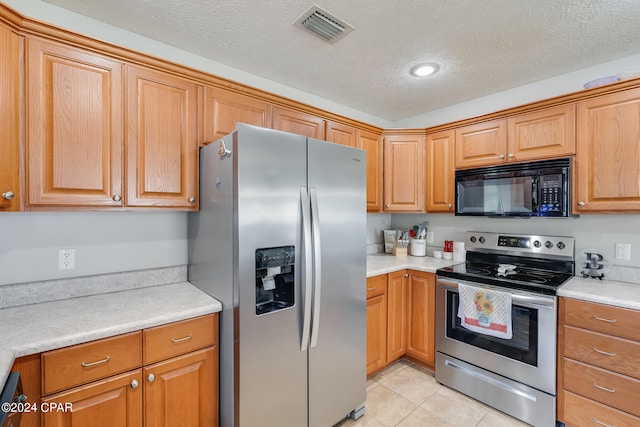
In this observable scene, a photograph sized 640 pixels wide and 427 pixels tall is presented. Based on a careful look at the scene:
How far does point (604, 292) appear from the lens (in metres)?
1.82

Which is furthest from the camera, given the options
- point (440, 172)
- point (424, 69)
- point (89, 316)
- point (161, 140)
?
point (440, 172)

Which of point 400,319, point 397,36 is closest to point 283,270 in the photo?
point 400,319

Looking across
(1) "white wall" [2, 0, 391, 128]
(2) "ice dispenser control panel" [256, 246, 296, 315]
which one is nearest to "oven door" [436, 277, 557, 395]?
(2) "ice dispenser control panel" [256, 246, 296, 315]

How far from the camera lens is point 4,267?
60.9 inches

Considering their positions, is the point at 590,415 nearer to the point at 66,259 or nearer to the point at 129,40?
the point at 66,259

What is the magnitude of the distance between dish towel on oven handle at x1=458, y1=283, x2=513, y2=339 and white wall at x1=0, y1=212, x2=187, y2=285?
2.08 metres

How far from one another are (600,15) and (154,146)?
2.63 m

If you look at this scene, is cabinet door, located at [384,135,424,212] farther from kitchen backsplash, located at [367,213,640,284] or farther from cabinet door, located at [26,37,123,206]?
cabinet door, located at [26,37,123,206]

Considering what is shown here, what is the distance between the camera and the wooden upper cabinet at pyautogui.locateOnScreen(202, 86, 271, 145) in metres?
1.88

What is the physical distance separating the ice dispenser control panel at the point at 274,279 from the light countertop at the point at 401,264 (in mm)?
848

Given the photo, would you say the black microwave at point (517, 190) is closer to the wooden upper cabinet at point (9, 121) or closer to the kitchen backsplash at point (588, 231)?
the kitchen backsplash at point (588, 231)

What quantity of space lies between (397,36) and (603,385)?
2.43 metres

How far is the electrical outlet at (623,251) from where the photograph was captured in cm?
209

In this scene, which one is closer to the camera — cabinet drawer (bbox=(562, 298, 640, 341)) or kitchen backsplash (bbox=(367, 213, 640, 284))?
cabinet drawer (bbox=(562, 298, 640, 341))
